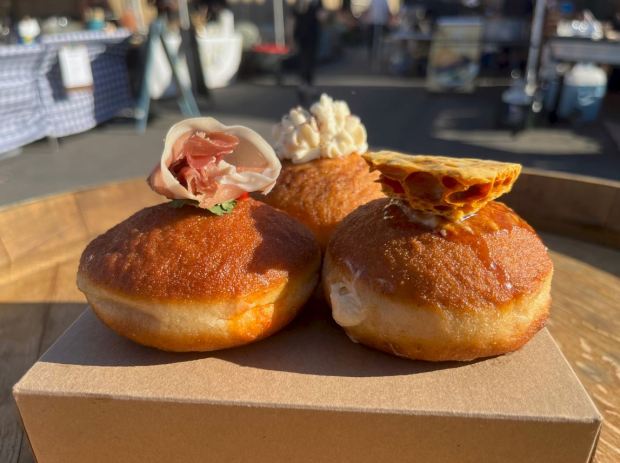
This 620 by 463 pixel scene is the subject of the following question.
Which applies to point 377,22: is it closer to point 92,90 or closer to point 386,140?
point 386,140

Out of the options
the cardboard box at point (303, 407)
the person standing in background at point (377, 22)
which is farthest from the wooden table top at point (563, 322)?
the person standing in background at point (377, 22)

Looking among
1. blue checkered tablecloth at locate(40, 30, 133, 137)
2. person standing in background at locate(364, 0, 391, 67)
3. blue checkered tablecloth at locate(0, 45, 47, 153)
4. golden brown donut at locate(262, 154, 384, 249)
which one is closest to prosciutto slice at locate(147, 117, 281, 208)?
golden brown donut at locate(262, 154, 384, 249)

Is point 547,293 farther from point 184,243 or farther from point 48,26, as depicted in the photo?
point 48,26

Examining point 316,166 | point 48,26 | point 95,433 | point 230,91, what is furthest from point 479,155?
point 48,26

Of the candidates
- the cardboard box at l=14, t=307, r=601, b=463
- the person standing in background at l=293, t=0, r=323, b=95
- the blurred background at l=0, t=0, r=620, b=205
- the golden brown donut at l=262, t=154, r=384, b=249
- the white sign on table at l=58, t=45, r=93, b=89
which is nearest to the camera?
the cardboard box at l=14, t=307, r=601, b=463

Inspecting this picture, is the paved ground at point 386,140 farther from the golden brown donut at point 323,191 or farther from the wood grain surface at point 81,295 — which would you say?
the golden brown donut at point 323,191

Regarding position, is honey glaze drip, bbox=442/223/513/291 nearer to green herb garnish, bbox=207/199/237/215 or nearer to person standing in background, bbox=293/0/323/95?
green herb garnish, bbox=207/199/237/215
